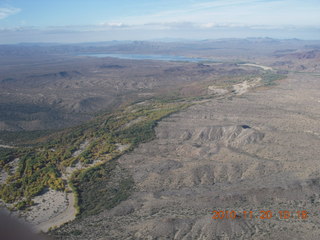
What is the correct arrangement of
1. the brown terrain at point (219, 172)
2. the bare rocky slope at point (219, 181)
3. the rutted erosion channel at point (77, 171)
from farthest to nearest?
the rutted erosion channel at point (77, 171), the brown terrain at point (219, 172), the bare rocky slope at point (219, 181)

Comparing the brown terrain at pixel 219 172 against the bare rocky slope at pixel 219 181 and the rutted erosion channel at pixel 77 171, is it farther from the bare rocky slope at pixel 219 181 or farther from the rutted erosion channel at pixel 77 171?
the rutted erosion channel at pixel 77 171

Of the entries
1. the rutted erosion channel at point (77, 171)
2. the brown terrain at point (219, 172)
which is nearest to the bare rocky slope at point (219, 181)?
the brown terrain at point (219, 172)

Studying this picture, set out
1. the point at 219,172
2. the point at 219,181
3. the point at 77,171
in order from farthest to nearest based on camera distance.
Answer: the point at 77,171, the point at 219,172, the point at 219,181

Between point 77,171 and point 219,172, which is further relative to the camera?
point 77,171

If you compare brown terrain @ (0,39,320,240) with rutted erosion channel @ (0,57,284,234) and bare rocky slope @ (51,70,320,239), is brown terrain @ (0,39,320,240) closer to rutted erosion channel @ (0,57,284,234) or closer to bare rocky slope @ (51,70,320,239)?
bare rocky slope @ (51,70,320,239)

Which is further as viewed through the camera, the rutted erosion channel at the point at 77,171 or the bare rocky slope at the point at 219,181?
the rutted erosion channel at the point at 77,171

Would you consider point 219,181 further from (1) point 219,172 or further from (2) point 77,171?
(2) point 77,171

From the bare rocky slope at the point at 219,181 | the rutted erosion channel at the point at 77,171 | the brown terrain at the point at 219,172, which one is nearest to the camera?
the bare rocky slope at the point at 219,181

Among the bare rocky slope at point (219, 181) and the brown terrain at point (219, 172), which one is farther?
the brown terrain at point (219, 172)

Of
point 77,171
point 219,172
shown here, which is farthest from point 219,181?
point 77,171
